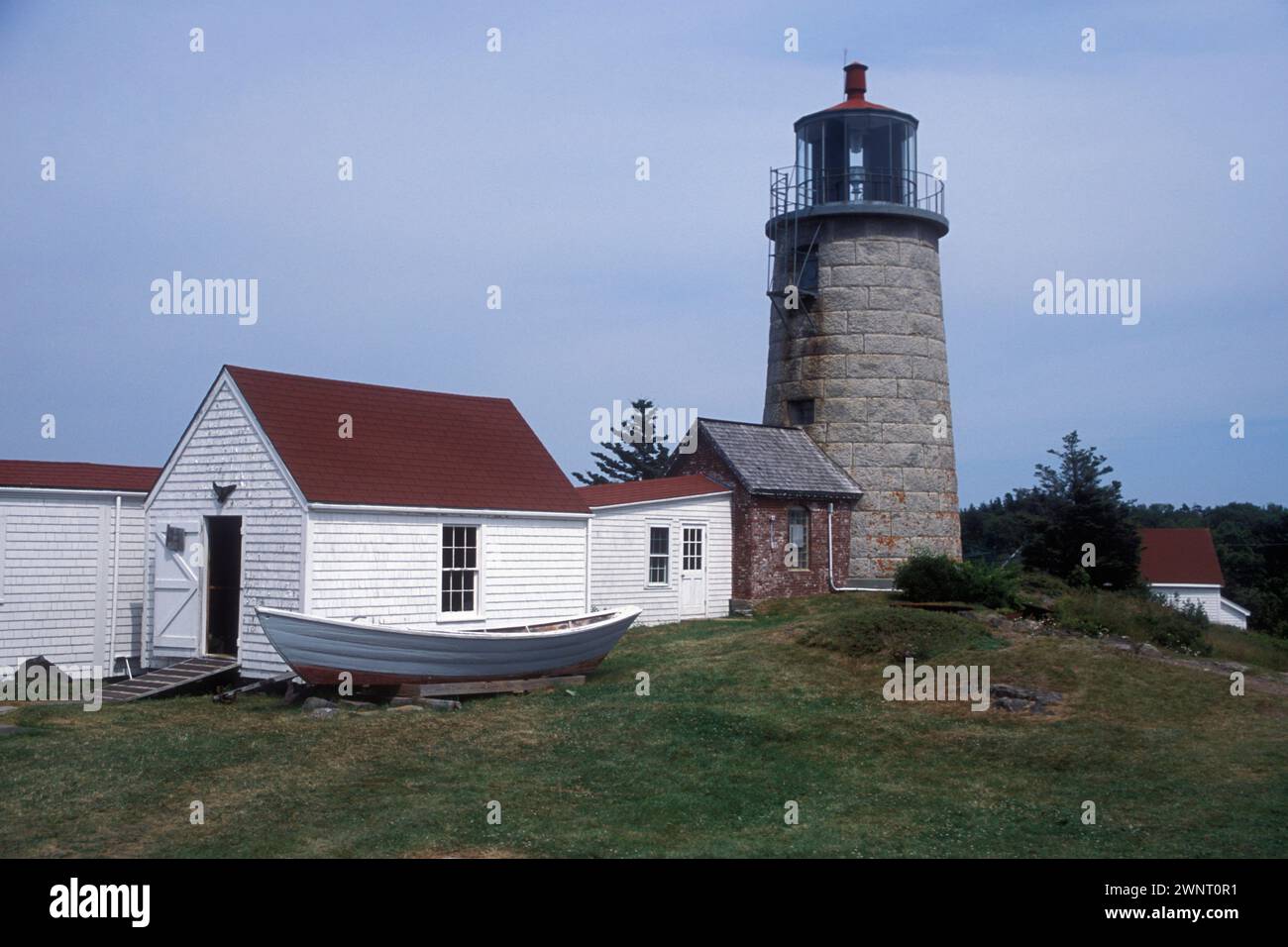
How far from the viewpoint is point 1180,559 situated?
4894 centimetres

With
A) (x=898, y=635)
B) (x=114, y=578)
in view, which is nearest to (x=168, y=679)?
(x=114, y=578)

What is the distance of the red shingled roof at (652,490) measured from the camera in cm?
2802

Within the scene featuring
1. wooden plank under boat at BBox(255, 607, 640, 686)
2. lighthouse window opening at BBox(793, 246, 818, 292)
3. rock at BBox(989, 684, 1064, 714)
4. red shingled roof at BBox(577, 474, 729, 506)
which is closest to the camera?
wooden plank under boat at BBox(255, 607, 640, 686)

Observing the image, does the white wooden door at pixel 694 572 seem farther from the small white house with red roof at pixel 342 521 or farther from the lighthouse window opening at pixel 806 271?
the lighthouse window opening at pixel 806 271

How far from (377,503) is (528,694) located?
12.7 feet

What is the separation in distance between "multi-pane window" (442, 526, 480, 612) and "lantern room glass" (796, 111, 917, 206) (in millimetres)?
17264

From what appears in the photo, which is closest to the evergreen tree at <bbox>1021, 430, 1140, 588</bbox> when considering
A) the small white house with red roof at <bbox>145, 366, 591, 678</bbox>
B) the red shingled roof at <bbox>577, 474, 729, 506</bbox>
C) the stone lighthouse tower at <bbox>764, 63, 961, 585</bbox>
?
the stone lighthouse tower at <bbox>764, 63, 961, 585</bbox>

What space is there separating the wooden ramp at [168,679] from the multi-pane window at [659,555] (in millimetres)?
11095

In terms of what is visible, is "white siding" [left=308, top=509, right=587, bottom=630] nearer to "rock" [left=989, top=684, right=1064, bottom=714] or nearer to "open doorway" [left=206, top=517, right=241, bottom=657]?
"open doorway" [left=206, top=517, right=241, bottom=657]

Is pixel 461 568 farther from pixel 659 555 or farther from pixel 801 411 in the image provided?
pixel 801 411

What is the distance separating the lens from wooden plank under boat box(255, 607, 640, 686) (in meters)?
16.9

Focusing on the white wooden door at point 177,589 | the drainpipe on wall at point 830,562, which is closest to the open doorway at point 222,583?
the white wooden door at point 177,589

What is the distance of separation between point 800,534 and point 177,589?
16152 mm
